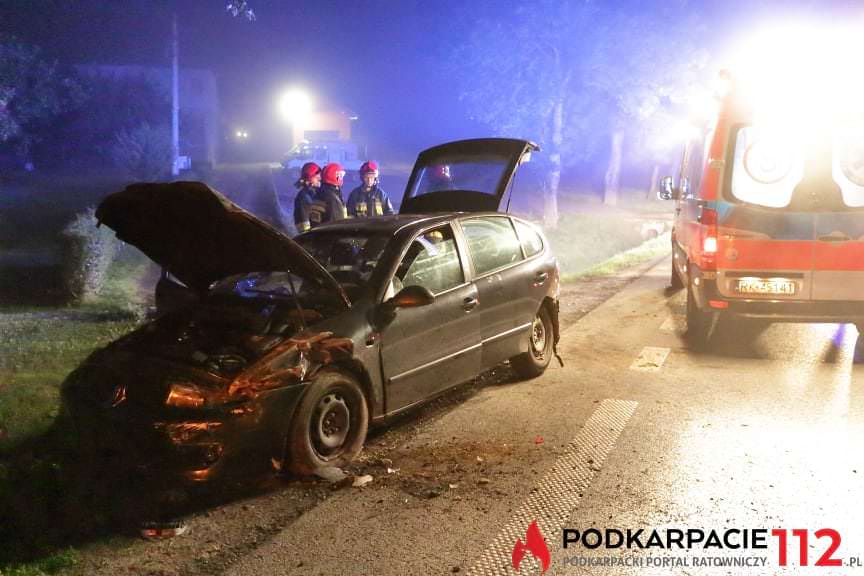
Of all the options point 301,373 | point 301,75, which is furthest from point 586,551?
point 301,75

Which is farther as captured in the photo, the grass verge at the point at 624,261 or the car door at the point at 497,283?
the grass verge at the point at 624,261

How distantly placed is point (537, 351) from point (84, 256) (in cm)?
654

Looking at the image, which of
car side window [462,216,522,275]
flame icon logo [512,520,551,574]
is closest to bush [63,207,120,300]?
car side window [462,216,522,275]

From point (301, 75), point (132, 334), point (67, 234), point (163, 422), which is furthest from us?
point (301, 75)

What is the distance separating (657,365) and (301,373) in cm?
412

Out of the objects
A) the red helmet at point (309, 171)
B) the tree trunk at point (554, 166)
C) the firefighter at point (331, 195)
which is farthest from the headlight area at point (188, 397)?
the tree trunk at point (554, 166)

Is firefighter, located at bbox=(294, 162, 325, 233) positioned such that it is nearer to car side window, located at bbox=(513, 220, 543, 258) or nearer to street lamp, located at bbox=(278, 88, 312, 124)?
car side window, located at bbox=(513, 220, 543, 258)

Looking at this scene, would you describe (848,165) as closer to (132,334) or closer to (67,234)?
(132,334)

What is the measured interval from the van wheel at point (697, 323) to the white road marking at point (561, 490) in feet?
8.75

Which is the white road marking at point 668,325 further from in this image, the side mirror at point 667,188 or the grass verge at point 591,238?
the grass verge at point 591,238

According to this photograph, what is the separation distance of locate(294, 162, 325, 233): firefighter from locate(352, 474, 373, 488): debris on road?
16.5 ft

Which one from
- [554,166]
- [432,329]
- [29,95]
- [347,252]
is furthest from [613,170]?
[432,329]

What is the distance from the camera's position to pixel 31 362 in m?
7.14

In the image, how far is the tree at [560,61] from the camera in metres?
24.4
